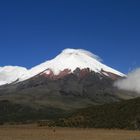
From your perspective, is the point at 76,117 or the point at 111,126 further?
the point at 76,117

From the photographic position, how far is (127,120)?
360 feet
